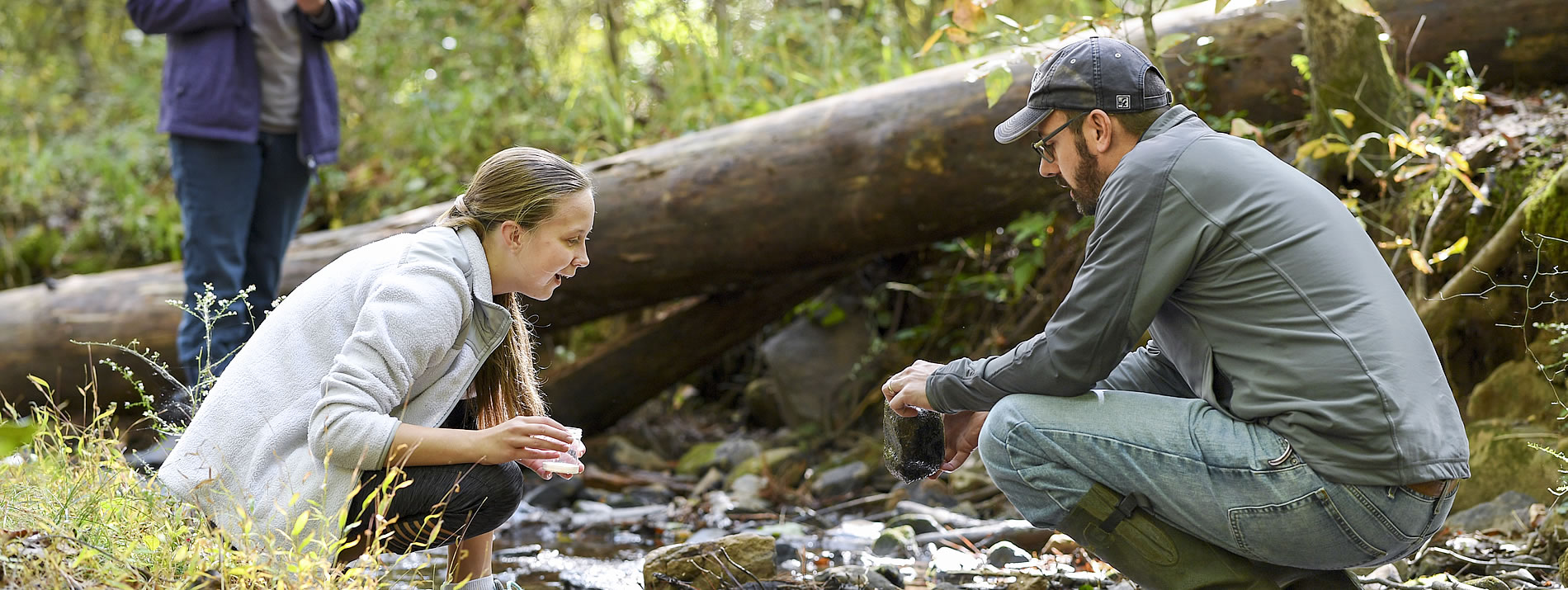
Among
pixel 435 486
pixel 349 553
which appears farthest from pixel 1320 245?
pixel 349 553

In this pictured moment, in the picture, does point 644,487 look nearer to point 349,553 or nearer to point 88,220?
point 349,553

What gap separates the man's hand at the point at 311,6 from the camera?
4.03 meters

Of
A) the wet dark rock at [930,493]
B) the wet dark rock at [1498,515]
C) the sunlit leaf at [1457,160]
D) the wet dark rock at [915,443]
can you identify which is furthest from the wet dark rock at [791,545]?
the sunlit leaf at [1457,160]

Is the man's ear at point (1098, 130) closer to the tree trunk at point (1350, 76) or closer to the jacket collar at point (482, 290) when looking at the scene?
the jacket collar at point (482, 290)

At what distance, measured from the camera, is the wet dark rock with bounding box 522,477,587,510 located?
4621mm

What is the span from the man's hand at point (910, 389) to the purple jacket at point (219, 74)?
2634 millimetres

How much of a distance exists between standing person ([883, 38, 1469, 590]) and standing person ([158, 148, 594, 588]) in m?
0.88

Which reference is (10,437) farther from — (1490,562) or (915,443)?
(1490,562)

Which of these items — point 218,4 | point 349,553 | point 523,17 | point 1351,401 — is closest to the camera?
point 1351,401

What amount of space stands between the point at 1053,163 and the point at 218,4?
10.1ft

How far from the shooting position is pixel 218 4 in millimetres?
3945

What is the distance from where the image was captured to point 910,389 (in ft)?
7.73

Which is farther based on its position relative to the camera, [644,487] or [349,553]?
[644,487]

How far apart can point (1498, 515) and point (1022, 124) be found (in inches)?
75.6
